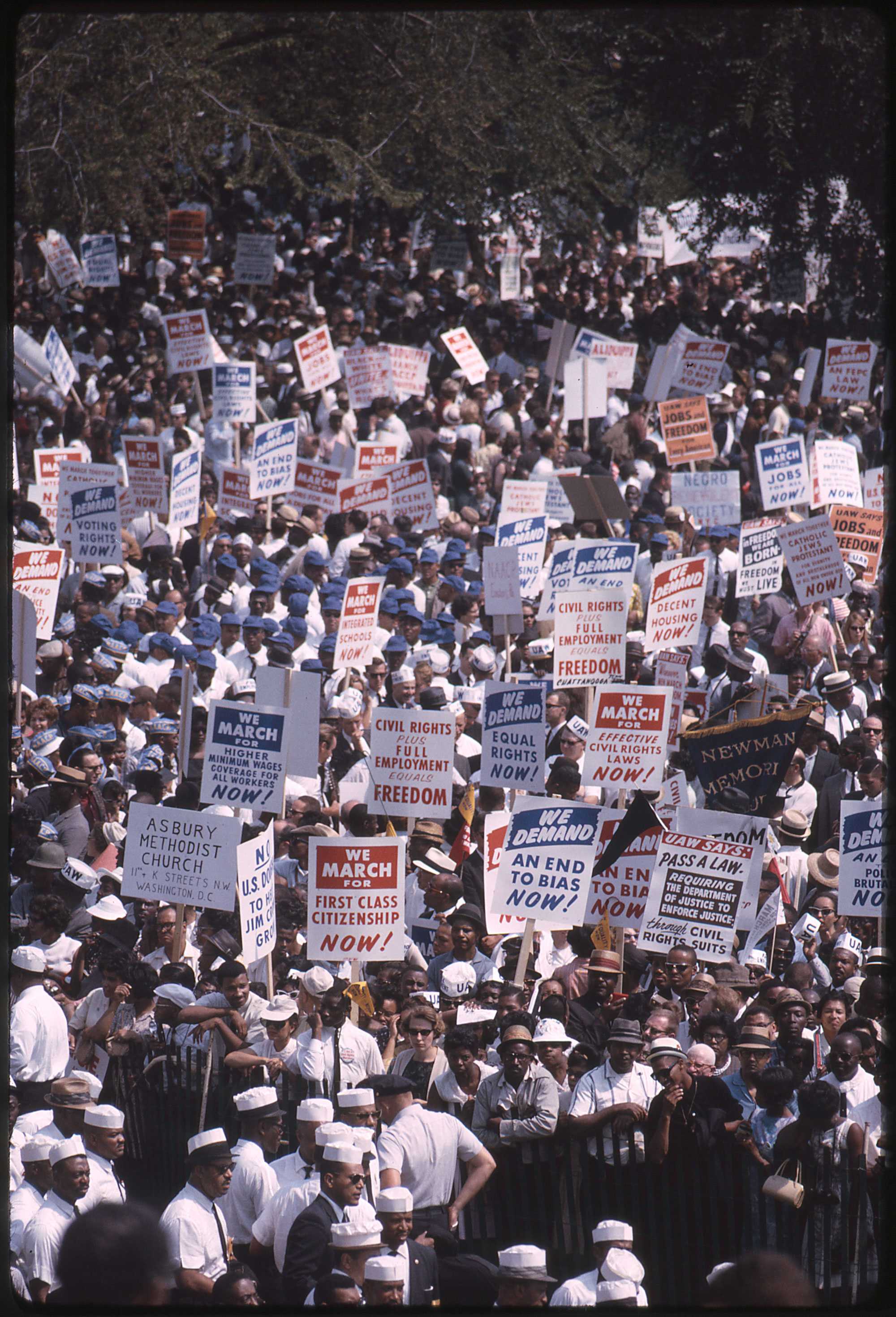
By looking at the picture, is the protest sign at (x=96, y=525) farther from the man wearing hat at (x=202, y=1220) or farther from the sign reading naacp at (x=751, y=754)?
the man wearing hat at (x=202, y=1220)

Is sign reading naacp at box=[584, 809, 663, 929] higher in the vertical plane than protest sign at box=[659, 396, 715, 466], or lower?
lower

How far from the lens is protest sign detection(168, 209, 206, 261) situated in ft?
79.3

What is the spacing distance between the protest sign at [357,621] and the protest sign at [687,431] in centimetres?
497

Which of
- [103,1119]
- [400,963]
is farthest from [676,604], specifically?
[103,1119]

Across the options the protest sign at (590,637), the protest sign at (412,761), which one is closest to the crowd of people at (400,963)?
the protest sign at (412,761)

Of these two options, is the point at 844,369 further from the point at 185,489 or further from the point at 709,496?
the point at 185,489

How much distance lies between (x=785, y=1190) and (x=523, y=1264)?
104cm

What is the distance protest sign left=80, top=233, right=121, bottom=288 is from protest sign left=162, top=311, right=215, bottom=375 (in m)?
3.70

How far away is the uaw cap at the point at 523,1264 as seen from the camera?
5.97m

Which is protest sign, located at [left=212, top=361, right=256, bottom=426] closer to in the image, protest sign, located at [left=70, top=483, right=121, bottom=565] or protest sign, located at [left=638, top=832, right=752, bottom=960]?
protest sign, located at [left=70, top=483, right=121, bottom=565]

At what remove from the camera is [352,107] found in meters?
23.7

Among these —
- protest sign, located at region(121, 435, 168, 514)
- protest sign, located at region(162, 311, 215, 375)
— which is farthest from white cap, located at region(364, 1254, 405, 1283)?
protest sign, located at region(162, 311, 215, 375)

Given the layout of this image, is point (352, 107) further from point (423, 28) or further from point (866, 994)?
point (866, 994)

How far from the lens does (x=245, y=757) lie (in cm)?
935
